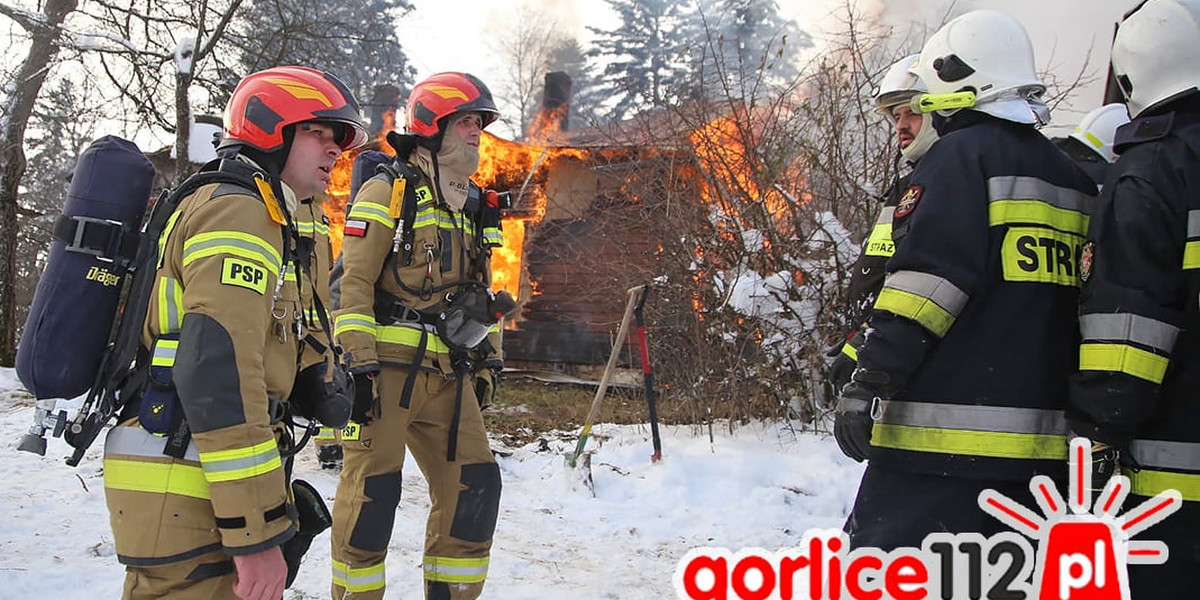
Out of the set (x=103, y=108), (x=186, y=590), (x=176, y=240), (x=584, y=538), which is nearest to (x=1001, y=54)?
(x=176, y=240)

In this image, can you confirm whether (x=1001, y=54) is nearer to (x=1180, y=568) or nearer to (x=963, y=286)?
(x=963, y=286)

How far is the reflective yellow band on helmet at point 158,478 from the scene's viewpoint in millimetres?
1891

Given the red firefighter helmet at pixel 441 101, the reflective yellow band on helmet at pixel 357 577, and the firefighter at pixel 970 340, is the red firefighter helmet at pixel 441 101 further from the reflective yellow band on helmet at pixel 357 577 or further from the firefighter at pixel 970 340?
the firefighter at pixel 970 340

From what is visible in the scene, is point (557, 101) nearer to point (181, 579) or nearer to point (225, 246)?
point (225, 246)

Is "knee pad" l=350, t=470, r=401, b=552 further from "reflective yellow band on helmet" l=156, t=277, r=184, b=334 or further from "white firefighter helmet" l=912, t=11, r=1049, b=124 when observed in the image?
"white firefighter helmet" l=912, t=11, r=1049, b=124

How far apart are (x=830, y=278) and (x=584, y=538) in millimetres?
3430

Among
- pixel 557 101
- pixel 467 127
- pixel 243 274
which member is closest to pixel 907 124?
pixel 467 127

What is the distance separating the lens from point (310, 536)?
7.07ft

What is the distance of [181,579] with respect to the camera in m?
1.90

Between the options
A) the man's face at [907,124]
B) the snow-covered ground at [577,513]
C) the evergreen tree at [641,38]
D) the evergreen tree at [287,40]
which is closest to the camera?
the man's face at [907,124]

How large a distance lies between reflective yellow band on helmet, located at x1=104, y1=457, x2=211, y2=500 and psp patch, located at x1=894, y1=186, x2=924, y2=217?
2155 millimetres

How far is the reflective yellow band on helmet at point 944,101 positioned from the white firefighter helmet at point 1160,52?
0.51 meters

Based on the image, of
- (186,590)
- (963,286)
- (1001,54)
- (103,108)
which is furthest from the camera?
(103,108)

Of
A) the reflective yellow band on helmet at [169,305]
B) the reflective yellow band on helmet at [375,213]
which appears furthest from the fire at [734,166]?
the reflective yellow band on helmet at [169,305]
